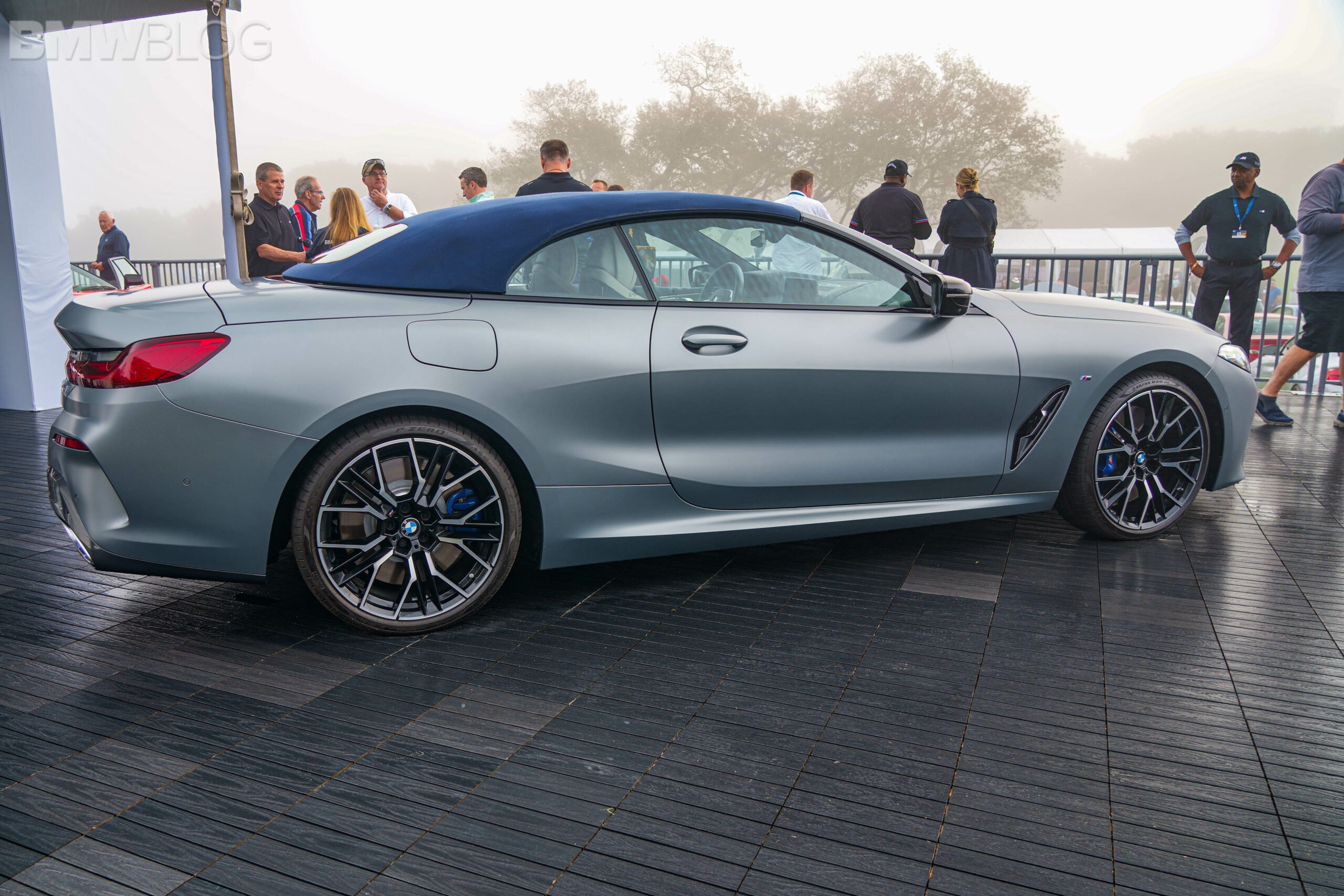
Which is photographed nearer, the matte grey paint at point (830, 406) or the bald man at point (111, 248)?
the matte grey paint at point (830, 406)

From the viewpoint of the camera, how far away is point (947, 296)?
12.0ft

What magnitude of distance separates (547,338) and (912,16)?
6244cm

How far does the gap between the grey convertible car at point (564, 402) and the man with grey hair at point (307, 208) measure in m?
5.06

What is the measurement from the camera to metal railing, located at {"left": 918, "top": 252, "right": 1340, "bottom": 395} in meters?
9.54

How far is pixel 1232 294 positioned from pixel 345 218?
7.34 meters

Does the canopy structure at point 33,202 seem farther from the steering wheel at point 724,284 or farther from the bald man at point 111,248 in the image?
the bald man at point 111,248

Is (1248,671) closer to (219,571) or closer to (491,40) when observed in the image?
(219,571)

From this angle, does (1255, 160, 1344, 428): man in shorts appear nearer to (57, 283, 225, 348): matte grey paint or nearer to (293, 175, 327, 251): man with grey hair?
(57, 283, 225, 348): matte grey paint

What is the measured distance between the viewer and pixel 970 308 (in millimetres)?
3885

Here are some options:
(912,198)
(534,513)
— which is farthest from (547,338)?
(912,198)

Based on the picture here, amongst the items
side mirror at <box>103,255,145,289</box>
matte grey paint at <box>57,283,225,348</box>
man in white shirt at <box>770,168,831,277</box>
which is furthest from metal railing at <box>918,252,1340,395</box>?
side mirror at <box>103,255,145,289</box>

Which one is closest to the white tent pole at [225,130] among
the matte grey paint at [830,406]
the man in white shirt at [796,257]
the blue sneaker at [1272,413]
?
the man in white shirt at [796,257]

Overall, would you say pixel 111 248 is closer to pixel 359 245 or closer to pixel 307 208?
pixel 307 208

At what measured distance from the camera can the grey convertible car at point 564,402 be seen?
286 centimetres
